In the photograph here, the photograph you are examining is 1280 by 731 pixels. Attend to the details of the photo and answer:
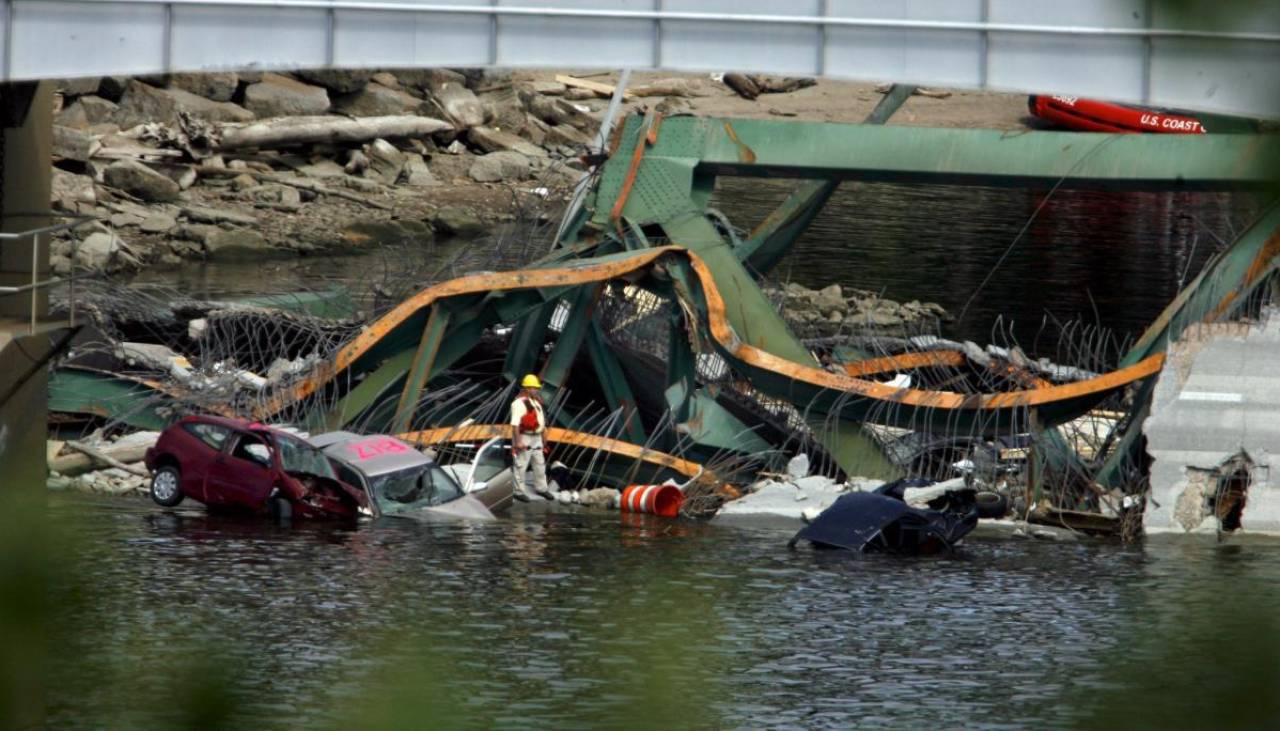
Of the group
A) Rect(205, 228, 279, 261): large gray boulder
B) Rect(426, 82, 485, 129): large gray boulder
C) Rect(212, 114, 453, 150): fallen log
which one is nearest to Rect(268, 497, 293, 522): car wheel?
Rect(205, 228, 279, 261): large gray boulder

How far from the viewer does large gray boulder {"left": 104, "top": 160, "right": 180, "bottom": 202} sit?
38812 mm

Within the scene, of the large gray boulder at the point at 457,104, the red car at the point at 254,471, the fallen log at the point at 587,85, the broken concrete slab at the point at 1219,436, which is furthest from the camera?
the fallen log at the point at 587,85

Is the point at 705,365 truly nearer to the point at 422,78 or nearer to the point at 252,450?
the point at 252,450

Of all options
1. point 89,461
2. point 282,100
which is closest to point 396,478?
point 89,461

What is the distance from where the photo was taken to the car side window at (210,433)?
19500 millimetres

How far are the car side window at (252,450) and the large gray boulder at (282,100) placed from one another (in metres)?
25.7

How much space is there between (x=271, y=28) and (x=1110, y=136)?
9.89 metres

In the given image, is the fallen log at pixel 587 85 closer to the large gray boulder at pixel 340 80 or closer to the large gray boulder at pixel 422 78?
the large gray boulder at pixel 422 78

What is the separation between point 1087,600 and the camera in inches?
659

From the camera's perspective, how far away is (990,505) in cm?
2062

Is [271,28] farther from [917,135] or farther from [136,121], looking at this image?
[136,121]

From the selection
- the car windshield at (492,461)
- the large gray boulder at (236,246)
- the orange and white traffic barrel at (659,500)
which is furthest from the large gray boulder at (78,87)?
the orange and white traffic barrel at (659,500)

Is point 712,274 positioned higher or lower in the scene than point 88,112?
lower

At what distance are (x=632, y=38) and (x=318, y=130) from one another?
86.3ft
